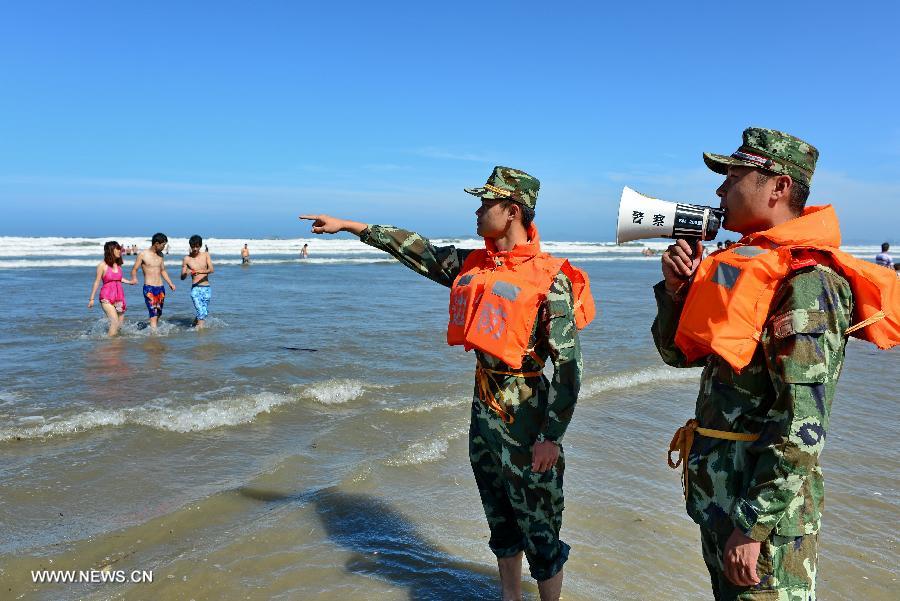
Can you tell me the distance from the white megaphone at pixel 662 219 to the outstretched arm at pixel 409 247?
1.21 m

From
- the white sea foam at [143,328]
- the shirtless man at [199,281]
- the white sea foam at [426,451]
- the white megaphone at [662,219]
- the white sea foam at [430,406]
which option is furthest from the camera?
the shirtless man at [199,281]

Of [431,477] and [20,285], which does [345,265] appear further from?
[431,477]

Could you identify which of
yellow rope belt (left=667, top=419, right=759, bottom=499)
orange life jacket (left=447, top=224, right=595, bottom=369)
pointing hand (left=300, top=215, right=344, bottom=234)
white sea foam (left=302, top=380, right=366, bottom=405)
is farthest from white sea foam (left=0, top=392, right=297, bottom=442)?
yellow rope belt (left=667, top=419, right=759, bottom=499)

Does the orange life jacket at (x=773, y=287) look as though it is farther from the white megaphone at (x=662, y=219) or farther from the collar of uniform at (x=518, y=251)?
the collar of uniform at (x=518, y=251)

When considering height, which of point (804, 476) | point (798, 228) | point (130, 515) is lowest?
point (130, 515)

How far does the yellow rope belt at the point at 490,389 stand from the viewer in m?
3.09

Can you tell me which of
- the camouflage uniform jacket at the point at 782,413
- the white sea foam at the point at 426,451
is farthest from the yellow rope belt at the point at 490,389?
the white sea foam at the point at 426,451

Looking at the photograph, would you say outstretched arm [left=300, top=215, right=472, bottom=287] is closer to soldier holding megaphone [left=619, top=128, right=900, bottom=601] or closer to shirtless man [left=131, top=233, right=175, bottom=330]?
soldier holding megaphone [left=619, top=128, right=900, bottom=601]

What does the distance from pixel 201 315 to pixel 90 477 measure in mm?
8646

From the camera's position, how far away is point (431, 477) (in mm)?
5309

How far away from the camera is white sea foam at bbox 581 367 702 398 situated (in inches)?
328

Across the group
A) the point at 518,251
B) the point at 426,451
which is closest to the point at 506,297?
the point at 518,251

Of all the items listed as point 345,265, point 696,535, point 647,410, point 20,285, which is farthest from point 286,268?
point 696,535

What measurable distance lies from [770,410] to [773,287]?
38cm
